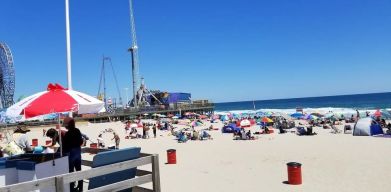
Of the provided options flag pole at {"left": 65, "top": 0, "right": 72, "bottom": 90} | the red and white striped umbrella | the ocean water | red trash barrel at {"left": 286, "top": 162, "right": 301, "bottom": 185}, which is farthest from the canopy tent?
the ocean water

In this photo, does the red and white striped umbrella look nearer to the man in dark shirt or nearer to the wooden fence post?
the man in dark shirt

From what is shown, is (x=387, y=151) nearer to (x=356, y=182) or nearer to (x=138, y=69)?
(x=356, y=182)

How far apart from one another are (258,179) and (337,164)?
12.8 ft

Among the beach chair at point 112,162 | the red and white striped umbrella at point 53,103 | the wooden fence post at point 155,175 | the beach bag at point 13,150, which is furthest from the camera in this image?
the beach bag at point 13,150

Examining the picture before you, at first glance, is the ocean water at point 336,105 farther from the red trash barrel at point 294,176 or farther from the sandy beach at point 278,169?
the red trash barrel at point 294,176

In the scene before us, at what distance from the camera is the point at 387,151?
15414 mm

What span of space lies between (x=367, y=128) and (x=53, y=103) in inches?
840

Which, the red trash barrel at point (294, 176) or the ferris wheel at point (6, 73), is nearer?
the red trash barrel at point (294, 176)

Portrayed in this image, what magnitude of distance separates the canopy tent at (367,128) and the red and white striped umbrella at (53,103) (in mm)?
20508

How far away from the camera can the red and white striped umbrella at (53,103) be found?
5.81m

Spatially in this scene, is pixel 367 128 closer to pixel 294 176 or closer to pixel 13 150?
pixel 294 176

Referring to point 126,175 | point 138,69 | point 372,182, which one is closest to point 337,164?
point 372,182

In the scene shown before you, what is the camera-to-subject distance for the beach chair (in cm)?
508

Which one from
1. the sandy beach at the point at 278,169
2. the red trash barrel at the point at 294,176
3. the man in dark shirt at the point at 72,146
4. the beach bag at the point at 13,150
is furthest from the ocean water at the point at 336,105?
the man in dark shirt at the point at 72,146
